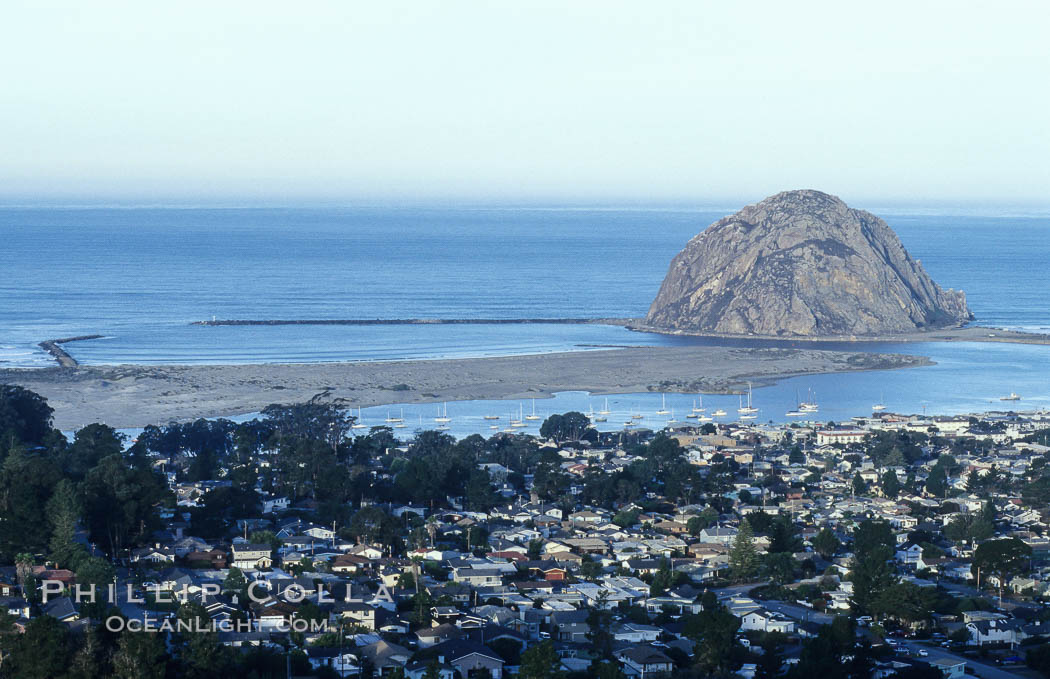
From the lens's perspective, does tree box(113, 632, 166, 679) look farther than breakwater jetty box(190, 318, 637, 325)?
No

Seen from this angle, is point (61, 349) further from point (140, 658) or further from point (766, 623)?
point (140, 658)

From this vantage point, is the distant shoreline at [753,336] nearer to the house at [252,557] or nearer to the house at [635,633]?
the house at [252,557]

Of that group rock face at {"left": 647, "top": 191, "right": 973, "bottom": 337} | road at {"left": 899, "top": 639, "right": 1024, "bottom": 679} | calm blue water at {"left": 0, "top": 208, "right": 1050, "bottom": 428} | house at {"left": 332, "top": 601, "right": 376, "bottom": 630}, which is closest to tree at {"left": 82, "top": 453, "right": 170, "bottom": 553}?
house at {"left": 332, "top": 601, "right": 376, "bottom": 630}

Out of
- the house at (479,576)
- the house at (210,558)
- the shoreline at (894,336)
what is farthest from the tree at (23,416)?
the shoreline at (894,336)

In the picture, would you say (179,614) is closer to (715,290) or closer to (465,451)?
(465,451)

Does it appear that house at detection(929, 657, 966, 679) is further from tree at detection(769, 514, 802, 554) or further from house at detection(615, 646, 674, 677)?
tree at detection(769, 514, 802, 554)

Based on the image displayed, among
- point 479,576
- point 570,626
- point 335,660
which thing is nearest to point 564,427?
point 479,576

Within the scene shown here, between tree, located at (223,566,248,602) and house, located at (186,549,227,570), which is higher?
tree, located at (223,566,248,602)
